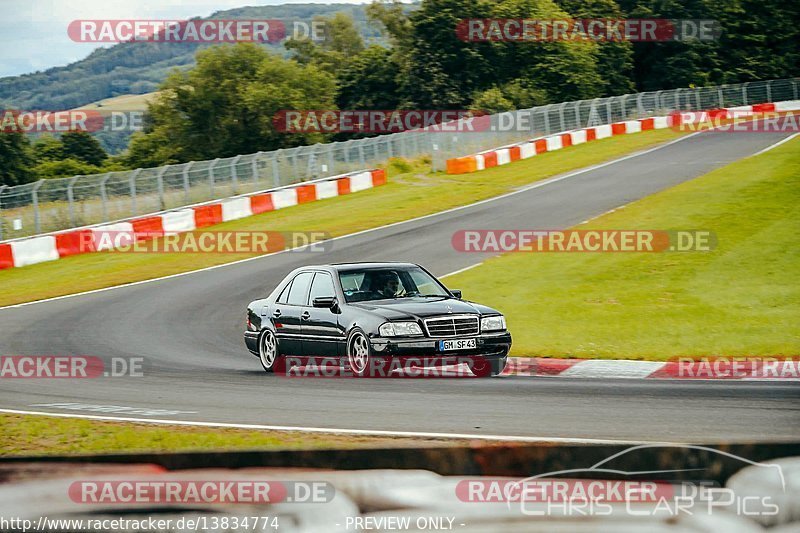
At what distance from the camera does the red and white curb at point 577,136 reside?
38.8 m

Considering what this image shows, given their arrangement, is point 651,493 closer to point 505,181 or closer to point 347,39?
point 505,181

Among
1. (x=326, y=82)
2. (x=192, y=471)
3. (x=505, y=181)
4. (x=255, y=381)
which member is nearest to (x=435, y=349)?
(x=255, y=381)

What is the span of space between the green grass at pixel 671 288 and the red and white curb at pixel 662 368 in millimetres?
346

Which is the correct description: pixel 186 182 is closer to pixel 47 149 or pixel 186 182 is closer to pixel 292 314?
pixel 292 314

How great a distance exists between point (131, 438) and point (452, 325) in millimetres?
4226

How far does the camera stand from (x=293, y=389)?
11.3 metres

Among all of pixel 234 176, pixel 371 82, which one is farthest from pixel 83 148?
pixel 234 176

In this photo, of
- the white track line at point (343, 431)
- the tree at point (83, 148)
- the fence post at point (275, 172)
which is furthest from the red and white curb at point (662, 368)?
the tree at point (83, 148)

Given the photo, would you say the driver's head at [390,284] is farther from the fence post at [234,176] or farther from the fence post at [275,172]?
A: the fence post at [275,172]

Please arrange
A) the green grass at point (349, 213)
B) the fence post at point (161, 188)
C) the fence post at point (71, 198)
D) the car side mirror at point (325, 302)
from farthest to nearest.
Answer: the fence post at point (161, 188) < the fence post at point (71, 198) < the green grass at point (349, 213) < the car side mirror at point (325, 302)

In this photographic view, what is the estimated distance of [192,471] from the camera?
18.0 ft

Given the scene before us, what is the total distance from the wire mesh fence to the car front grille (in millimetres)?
18289

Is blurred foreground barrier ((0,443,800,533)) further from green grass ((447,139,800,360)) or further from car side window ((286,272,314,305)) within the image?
green grass ((447,139,800,360))

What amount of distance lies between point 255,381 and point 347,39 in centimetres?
13560
